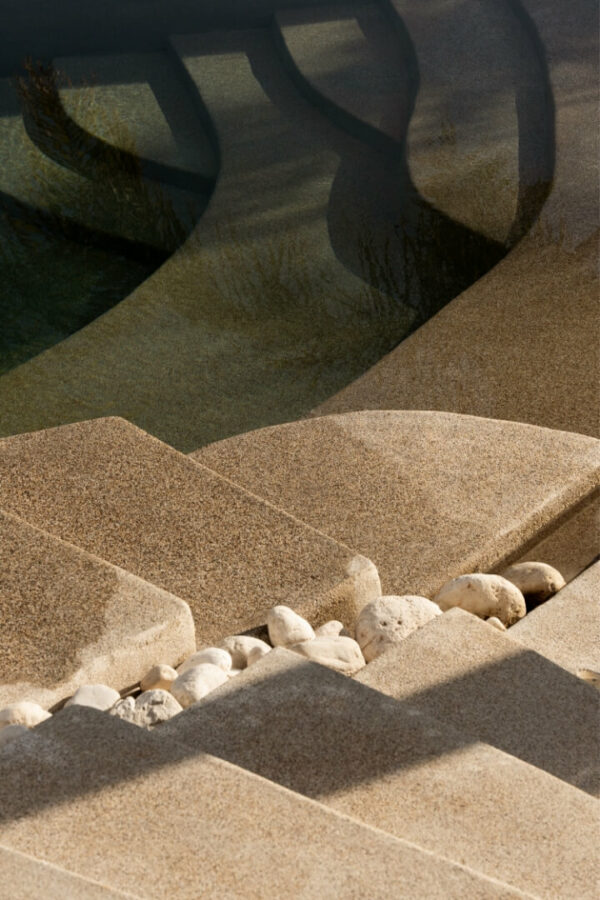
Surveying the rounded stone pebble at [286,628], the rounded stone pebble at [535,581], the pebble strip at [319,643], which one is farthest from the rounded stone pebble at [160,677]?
the rounded stone pebble at [535,581]

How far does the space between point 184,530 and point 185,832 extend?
1261 mm

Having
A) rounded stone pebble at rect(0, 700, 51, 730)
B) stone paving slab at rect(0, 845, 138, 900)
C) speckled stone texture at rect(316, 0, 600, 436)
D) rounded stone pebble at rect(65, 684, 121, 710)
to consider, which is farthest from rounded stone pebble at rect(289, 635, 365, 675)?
speckled stone texture at rect(316, 0, 600, 436)

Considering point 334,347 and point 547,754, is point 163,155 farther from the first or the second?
point 547,754

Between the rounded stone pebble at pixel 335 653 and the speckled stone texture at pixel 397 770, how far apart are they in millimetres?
304

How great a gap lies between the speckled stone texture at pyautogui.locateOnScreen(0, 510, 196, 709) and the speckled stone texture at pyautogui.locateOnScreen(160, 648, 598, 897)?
41 centimetres

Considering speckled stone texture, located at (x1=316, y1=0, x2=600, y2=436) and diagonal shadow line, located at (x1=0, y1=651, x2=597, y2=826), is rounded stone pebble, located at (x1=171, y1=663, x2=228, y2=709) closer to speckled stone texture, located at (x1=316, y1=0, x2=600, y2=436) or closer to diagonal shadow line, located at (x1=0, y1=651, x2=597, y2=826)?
diagonal shadow line, located at (x1=0, y1=651, x2=597, y2=826)

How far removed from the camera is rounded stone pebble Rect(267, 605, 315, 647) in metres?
2.40

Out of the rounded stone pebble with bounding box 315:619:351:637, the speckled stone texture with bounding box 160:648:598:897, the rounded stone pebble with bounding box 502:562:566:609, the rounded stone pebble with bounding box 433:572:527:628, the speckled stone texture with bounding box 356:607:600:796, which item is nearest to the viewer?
the speckled stone texture with bounding box 160:648:598:897

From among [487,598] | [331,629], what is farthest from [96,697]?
[487,598]

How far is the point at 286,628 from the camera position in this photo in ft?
7.85

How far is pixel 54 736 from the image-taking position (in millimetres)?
1680

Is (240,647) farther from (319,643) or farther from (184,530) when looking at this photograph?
(184,530)

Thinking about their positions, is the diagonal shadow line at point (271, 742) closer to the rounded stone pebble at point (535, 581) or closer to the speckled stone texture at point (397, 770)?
the speckled stone texture at point (397, 770)

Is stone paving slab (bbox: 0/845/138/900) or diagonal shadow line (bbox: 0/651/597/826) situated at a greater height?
stone paving slab (bbox: 0/845/138/900)
